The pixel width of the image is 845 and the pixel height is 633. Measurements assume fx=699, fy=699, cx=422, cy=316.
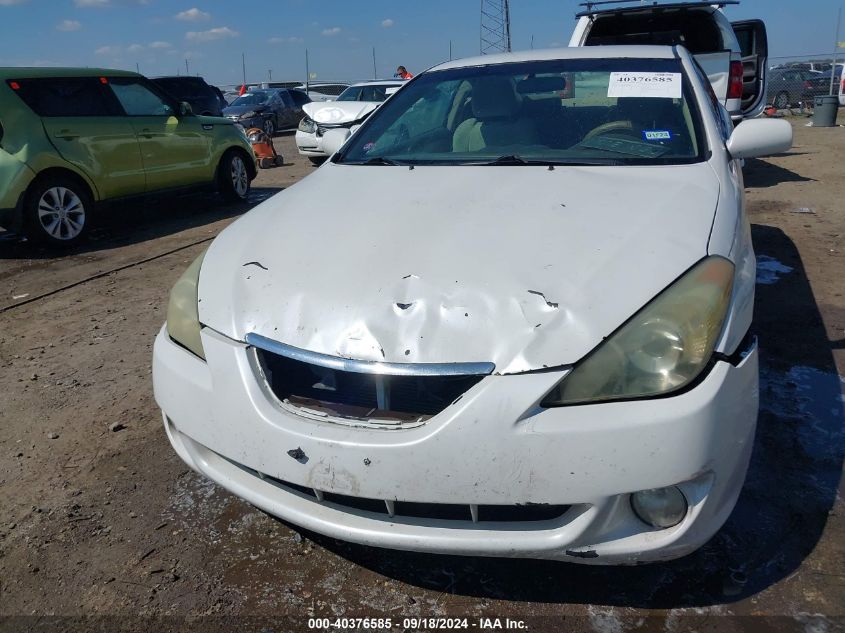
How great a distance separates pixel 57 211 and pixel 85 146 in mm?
725

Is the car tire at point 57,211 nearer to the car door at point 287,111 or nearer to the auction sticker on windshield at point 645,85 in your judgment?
the auction sticker on windshield at point 645,85

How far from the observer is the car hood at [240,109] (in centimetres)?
1766

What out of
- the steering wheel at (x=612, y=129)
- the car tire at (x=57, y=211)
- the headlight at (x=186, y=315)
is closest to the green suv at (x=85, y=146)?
the car tire at (x=57, y=211)

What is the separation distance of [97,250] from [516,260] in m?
5.83

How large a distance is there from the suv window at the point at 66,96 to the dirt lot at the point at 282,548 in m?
3.68

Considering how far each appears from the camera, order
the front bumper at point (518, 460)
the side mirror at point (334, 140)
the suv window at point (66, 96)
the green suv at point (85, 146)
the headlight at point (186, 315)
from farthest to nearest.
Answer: the suv window at point (66, 96)
the green suv at point (85, 146)
the side mirror at point (334, 140)
the headlight at point (186, 315)
the front bumper at point (518, 460)

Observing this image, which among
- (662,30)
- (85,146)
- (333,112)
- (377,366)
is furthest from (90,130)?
(662,30)

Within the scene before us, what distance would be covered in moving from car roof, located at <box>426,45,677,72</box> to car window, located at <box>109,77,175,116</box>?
495 centimetres

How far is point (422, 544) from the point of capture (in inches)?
70.9

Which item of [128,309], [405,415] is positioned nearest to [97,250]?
[128,309]

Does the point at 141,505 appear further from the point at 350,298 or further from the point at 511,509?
the point at 511,509

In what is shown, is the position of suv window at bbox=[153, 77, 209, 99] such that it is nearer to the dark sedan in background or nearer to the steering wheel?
the dark sedan in background

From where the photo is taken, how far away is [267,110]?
59.3ft

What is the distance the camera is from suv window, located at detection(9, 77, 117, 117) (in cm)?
654
